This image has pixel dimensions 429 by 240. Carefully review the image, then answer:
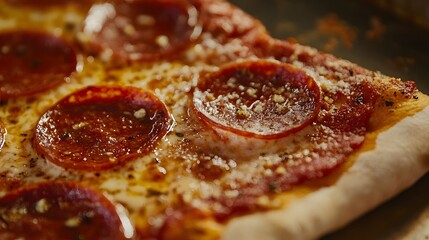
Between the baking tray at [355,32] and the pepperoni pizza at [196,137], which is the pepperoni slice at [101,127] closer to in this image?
the pepperoni pizza at [196,137]

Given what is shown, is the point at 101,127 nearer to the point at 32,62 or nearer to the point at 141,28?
the point at 32,62

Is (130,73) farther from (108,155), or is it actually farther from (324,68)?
(324,68)

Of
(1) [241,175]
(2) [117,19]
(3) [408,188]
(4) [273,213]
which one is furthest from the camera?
(2) [117,19]

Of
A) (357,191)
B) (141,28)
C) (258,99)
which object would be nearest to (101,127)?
(258,99)

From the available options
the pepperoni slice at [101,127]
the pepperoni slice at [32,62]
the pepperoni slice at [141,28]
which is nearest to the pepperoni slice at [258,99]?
the pepperoni slice at [101,127]

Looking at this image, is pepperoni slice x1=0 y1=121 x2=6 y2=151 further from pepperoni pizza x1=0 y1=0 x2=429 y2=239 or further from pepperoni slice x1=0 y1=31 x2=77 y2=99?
pepperoni slice x1=0 y1=31 x2=77 y2=99

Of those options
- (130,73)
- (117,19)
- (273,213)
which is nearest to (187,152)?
(273,213)
